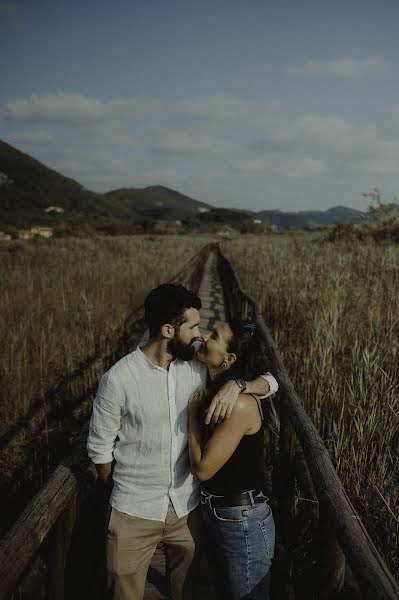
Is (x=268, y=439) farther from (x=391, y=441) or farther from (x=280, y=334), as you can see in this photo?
(x=280, y=334)

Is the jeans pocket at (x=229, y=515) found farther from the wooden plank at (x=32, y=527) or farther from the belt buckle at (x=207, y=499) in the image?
the wooden plank at (x=32, y=527)

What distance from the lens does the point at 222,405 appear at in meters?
1.38

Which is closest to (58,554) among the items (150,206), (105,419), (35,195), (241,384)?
(105,419)

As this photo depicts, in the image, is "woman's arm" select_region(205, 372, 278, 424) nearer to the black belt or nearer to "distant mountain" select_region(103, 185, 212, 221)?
the black belt

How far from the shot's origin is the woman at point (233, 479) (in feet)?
4.70

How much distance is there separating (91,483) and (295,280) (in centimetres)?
471

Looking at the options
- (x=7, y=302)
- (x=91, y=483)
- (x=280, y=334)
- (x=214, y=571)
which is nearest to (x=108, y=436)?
(x=91, y=483)

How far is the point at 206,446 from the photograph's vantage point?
1421 mm

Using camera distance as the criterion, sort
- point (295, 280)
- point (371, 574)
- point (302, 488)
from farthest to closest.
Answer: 1. point (295, 280)
2. point (302, 488)
3. point (371, 574)

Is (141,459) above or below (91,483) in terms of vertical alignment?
above

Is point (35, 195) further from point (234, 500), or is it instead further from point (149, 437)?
point (234, 500)

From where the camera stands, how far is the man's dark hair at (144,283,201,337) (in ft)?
4.94

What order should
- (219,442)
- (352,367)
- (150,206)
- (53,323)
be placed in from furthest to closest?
(150,206) < (53,323) < (352,367) < (219,442)

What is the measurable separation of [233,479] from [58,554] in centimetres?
73
